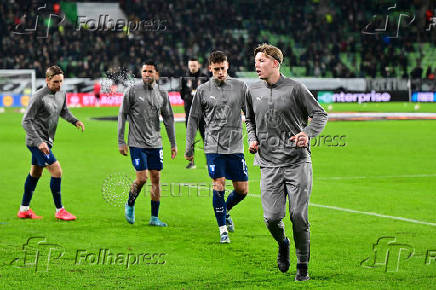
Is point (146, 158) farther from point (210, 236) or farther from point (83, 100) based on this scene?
point (83, 100)

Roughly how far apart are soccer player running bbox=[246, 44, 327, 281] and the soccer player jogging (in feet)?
14.3

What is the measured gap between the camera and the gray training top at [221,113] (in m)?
9.91

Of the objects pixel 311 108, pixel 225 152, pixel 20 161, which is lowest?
pixel 20 161

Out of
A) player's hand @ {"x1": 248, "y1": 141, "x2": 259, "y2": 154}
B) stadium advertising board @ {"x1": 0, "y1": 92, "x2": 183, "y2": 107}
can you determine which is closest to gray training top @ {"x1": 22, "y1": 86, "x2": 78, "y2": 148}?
player's hand @ {"x1": 248, "y1": 141, "x2": 259, "y2": 154}

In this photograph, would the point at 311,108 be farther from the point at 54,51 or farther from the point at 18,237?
the point at 54,51

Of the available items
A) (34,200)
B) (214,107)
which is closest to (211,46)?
(34,200)

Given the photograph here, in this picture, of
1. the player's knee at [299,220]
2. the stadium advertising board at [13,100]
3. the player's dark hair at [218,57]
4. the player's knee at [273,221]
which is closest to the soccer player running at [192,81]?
the player's dark hair at [218,57]

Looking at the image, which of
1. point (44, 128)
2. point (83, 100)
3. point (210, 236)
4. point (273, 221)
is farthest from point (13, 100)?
point (273, 221)

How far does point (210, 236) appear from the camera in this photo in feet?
33.1

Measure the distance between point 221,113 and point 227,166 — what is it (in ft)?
2.23

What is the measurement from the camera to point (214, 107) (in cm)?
994

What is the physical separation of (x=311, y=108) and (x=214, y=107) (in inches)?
105

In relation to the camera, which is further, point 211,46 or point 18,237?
point 211,46

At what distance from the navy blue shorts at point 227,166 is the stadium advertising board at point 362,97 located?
3557cm
